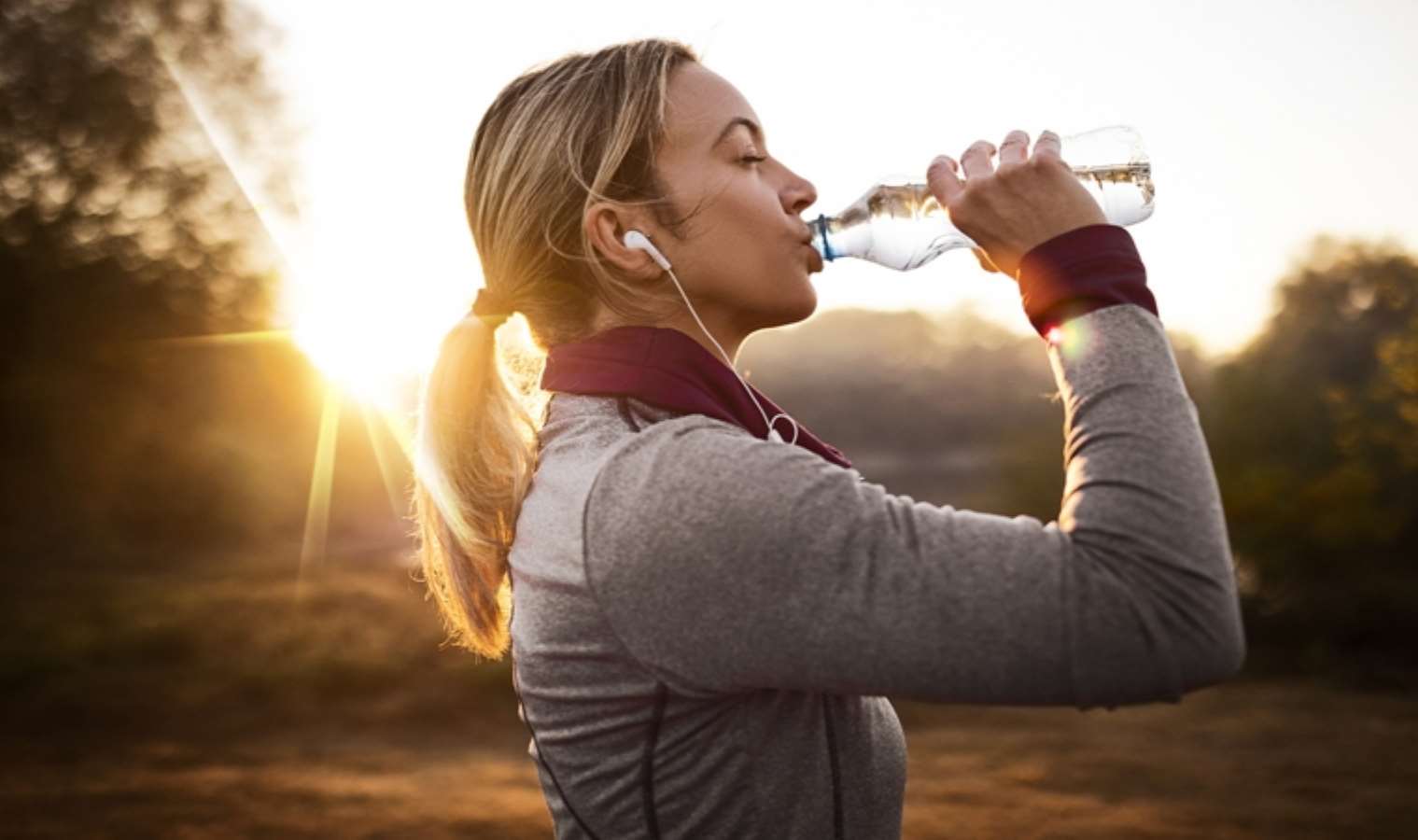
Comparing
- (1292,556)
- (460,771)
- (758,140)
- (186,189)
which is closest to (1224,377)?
(1292,556)

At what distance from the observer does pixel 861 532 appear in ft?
3.49

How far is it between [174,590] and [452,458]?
30.6 ft

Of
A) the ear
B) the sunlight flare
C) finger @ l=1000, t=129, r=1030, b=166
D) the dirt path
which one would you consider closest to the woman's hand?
finger @ l=1000, t=129, r=1030, b=166

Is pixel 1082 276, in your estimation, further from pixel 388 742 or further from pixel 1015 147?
pixel 388 742

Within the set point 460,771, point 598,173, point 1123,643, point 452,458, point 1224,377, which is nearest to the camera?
point 1123,643

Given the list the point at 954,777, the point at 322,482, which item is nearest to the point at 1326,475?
the point at 954,777

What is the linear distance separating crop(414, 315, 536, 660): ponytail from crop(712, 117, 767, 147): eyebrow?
1.46 feet

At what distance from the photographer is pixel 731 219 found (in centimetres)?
160

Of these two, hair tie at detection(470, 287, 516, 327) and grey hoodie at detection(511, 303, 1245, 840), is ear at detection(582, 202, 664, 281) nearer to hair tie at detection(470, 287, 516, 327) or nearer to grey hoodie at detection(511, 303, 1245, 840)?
hair tie at detection(470, 287, 516, 327)

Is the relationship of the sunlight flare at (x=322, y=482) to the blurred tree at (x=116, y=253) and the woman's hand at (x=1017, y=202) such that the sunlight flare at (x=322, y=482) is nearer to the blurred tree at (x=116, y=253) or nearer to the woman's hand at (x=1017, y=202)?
the blurred tree at (x=116, y=253)

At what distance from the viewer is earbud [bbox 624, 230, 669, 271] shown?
1565 mm

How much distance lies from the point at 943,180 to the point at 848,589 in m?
0.55

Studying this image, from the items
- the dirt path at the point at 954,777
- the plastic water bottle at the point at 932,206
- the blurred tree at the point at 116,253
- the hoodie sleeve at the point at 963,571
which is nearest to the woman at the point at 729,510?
the hoodie sleeve at the point at 963,571

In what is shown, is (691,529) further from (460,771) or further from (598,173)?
(460,771)
